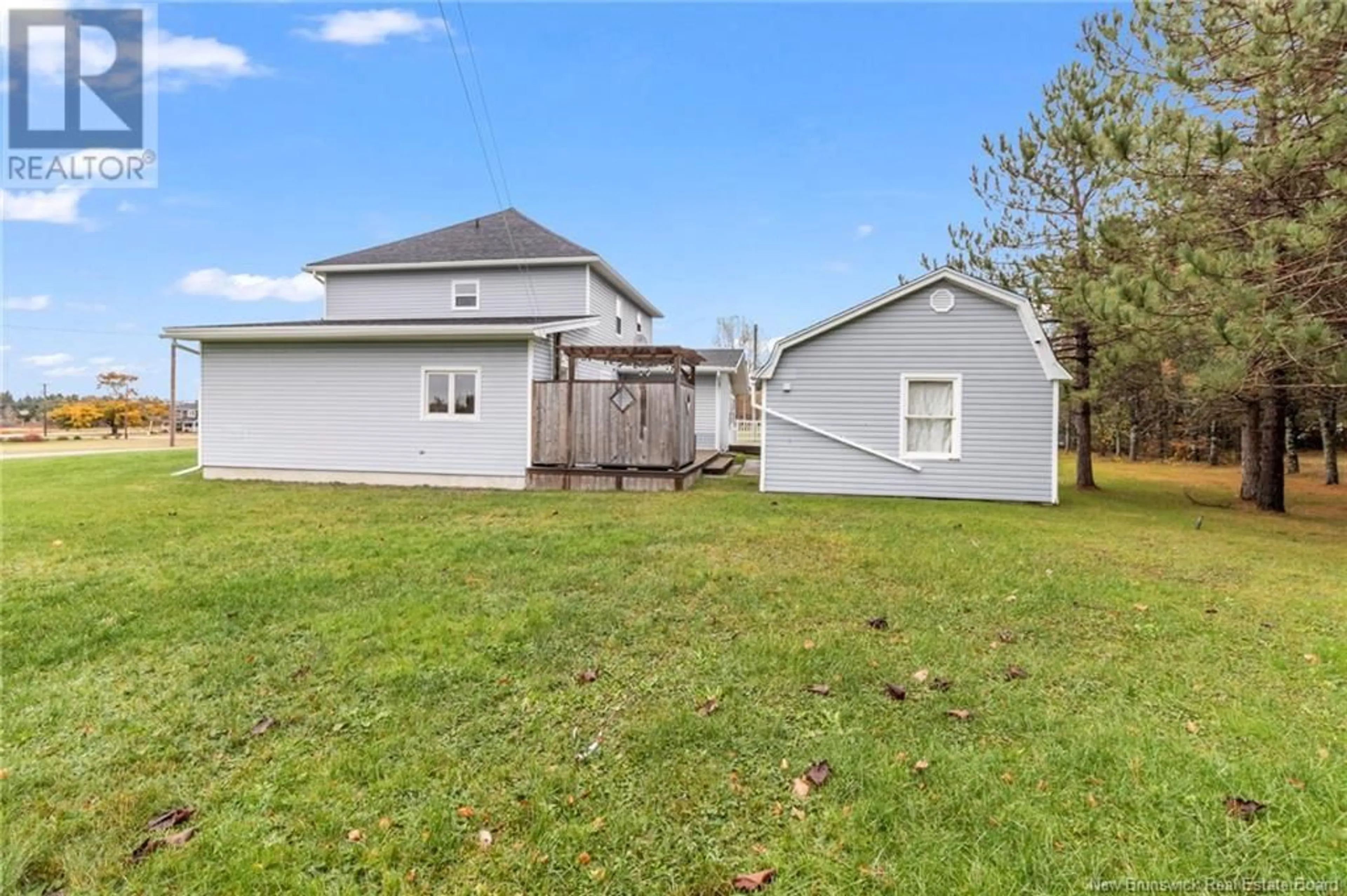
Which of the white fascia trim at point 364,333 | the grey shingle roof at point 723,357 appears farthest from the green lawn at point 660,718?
the grey shingle roof at point 723,357

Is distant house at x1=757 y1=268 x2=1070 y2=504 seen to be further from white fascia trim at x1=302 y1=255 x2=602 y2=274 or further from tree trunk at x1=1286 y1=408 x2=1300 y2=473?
tree trunk at x1=1286 y1=408 x2=1300 y2=473

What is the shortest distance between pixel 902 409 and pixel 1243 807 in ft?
30.8

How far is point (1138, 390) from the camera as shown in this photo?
20.4 metres

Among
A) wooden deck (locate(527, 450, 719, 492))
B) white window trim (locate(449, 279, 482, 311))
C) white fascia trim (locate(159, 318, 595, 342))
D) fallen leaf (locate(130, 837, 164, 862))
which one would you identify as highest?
white window trim (locate(449, 279, 482, 311))

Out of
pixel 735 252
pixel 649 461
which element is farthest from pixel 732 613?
pixel 735 252

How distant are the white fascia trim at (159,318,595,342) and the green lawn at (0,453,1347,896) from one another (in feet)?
19.7

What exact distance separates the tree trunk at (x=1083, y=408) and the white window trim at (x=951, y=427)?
155 inches

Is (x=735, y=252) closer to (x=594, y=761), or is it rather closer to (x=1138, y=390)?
(x=1138, y=390)

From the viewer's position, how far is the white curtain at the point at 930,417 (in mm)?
11242

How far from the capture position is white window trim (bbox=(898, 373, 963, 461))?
11.1 metres

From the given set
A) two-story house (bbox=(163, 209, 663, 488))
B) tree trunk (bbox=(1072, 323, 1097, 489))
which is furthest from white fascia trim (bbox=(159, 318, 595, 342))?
tree trunk (bbox=(1072, 323, 1097, 489))

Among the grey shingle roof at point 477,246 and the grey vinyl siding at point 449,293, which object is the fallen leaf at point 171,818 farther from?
the grey shingle roof at point 477,246

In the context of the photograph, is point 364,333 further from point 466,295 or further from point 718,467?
point 718,467

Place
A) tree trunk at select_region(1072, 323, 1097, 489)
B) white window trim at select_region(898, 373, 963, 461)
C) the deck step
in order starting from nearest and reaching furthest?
Result: white window trim at select_region(898, 373, 963, 461) < tree trunk at select_region(1072, 323, 1097, 489) < the deck step
